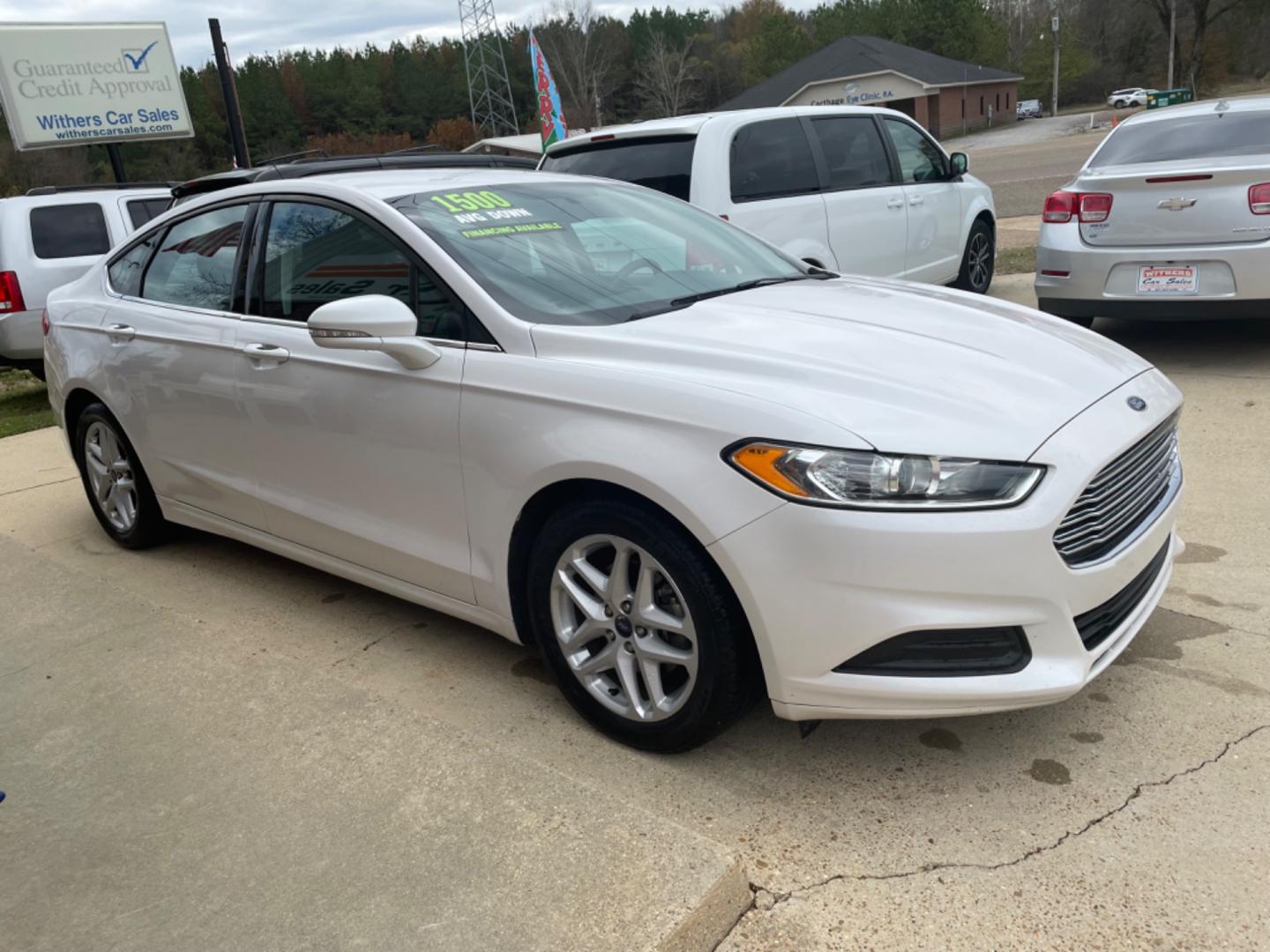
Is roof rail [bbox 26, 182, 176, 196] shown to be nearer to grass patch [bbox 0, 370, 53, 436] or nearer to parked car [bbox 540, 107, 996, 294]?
grass patch [bbox 0, 370, 53, 436]

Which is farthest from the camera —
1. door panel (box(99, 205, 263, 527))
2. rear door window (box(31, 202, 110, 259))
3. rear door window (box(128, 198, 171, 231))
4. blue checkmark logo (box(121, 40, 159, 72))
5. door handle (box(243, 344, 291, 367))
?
blue checkmark logo (box(121, 40, 159, 72))

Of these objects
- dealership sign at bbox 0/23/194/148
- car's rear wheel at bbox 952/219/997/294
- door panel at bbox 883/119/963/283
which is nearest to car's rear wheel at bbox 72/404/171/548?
door panel at bbox 883/119/963/283

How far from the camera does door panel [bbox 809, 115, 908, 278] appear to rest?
23.0 feet

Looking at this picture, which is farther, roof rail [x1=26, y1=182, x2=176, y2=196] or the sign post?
the sign post

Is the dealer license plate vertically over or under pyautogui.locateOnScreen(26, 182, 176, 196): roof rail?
under

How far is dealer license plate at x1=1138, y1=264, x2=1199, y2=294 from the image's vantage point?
19.4 feet

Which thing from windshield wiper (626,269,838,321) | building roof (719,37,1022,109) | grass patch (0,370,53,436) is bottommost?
grass patch (0,370,53,436)

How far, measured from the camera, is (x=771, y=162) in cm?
670

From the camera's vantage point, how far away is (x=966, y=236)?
8.48 metres

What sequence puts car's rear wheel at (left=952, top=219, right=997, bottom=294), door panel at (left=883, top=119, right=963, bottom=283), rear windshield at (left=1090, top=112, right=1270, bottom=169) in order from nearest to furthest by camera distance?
rear windshield at (left=1090, top=112, right=1270, bottom=169) < door panel at (left=883, top=119, right=963, bottom=283) < car's rear wheel at (left=952, top=219, right=997, bottom=294)

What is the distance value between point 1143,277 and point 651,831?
5050mm

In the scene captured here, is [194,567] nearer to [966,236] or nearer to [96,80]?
[966,236]

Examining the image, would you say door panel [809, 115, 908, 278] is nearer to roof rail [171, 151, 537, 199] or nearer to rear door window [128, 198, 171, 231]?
roof rail [171, 151, 537, 199]

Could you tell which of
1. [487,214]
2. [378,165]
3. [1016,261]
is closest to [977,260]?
[1016,261]
